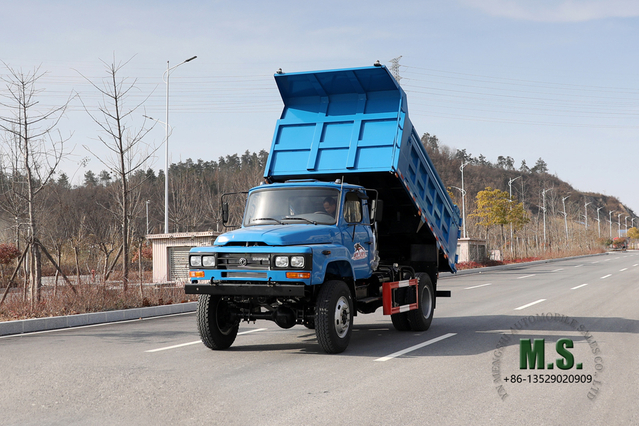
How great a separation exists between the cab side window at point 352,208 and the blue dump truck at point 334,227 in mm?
21

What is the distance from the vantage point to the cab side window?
9.12 meters

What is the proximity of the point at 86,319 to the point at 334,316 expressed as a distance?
668 centimetres

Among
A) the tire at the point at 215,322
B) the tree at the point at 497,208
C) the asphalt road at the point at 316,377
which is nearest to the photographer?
the asphalt road at the point at 316,377

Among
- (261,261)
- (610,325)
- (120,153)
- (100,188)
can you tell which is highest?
(100,188)

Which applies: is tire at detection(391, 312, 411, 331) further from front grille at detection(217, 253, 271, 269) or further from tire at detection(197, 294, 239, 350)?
front grille at detection(217, 253, 271, 269)

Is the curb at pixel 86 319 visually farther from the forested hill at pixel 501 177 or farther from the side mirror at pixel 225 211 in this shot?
the forested hill at pixel 501 177

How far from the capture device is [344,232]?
8.92 metres

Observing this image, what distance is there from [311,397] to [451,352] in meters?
3.33

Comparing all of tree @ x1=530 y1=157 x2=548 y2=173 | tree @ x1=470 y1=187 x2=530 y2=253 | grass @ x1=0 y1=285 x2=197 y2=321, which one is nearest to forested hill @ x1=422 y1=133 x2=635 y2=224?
tree @ x1=530 y1=157 x2=548 y2=173

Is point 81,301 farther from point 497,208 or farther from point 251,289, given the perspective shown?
point 497,208

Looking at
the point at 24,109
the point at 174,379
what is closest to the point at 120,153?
the point at 24,109

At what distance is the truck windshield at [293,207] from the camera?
8852 millimetres

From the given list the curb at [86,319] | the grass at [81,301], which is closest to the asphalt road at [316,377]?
the curb at [86,319]

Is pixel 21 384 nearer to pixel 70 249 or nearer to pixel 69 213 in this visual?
pixel 70 249
